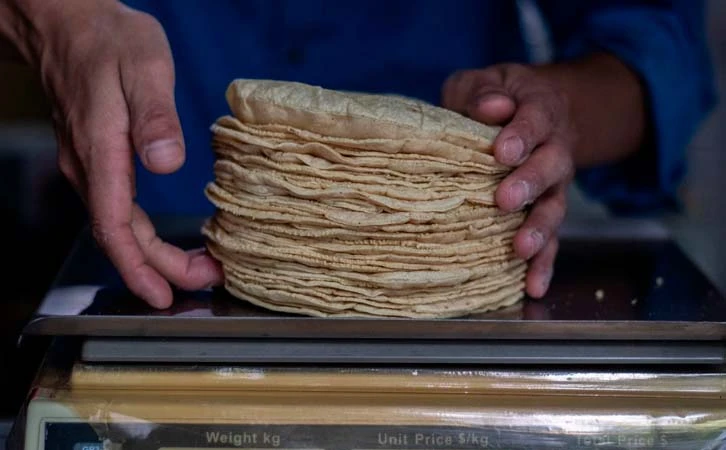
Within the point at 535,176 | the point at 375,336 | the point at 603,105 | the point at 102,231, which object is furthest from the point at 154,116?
the point at 603,105

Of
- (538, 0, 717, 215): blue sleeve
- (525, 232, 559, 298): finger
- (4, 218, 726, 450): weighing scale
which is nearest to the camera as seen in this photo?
(4, 218, 726, 450): weighing scale

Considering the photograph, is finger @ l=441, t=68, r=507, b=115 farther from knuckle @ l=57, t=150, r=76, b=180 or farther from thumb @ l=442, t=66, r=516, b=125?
knuckle @ l=57, t=150, r=76, b=180

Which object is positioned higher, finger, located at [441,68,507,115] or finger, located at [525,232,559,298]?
finger, located at [441,68,507,115]

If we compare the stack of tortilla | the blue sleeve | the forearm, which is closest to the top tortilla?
the stack of tortilla

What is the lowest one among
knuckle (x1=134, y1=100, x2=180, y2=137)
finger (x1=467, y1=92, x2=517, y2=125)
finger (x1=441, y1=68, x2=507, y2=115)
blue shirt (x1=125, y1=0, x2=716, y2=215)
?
blue shirt (x1=125, y1=0, x2=716, y2=215)

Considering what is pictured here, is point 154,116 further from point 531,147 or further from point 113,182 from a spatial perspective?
point 531,147

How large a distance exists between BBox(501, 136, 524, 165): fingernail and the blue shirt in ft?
2.43

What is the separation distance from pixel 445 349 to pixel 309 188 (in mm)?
233

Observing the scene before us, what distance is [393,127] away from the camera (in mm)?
1088

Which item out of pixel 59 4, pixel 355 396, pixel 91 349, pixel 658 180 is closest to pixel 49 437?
pixel 91 349

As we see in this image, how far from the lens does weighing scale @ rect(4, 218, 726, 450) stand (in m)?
0.99

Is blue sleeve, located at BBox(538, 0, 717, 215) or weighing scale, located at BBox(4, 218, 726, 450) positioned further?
blue sleeve, located at BBox(538, 0, 717, 215)

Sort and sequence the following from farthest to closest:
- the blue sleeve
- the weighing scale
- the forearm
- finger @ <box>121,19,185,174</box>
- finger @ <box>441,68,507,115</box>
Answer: the blue sleeve < the forearm < finger @ <box>441,68,507,115</box> < finger @ <box>121,19,185,174</box> < the weighing scale

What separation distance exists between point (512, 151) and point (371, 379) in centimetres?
32
